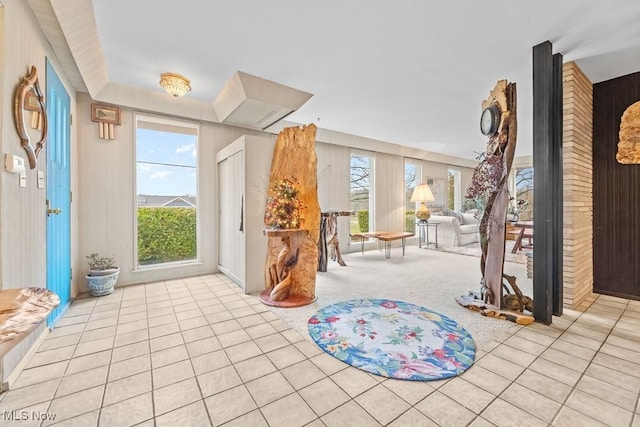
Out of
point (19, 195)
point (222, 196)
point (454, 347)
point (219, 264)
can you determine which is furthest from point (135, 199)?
point (454, 347)

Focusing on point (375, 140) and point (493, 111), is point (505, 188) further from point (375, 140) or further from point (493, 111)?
point (375, 140)

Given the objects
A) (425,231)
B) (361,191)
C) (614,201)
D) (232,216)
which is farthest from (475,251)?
(232,216)

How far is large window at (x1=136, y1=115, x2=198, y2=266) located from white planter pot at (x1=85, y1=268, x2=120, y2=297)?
50cm

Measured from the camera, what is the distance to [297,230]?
3.18m

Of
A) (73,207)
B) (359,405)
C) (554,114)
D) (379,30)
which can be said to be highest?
(379,30)

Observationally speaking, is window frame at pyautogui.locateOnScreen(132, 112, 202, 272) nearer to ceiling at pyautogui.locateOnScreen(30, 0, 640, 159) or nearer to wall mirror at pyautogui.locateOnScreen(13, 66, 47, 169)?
ceiling at pyautogui.locateOnScreen(30, 0, 640, 159)

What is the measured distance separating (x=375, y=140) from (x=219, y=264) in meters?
4.33

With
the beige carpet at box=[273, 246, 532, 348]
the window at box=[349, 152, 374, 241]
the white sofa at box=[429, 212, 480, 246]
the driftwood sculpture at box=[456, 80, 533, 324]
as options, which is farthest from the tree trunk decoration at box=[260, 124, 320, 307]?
the white sofa at box=[429, 212, 480, 246]

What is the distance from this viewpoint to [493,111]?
8.96 ft

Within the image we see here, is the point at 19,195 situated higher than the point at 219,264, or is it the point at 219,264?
the point at 19,195

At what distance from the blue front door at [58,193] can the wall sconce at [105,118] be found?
42cm

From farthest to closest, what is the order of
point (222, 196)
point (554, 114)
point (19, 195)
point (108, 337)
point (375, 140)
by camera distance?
1. point (375, 140)
2. point (222, 196)
3. point (554, 114)
4. point (108, 337)
5. point (19, 195)

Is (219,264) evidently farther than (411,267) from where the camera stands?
No

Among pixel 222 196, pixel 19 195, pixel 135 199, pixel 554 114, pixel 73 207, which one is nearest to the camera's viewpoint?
pixel 19 195
